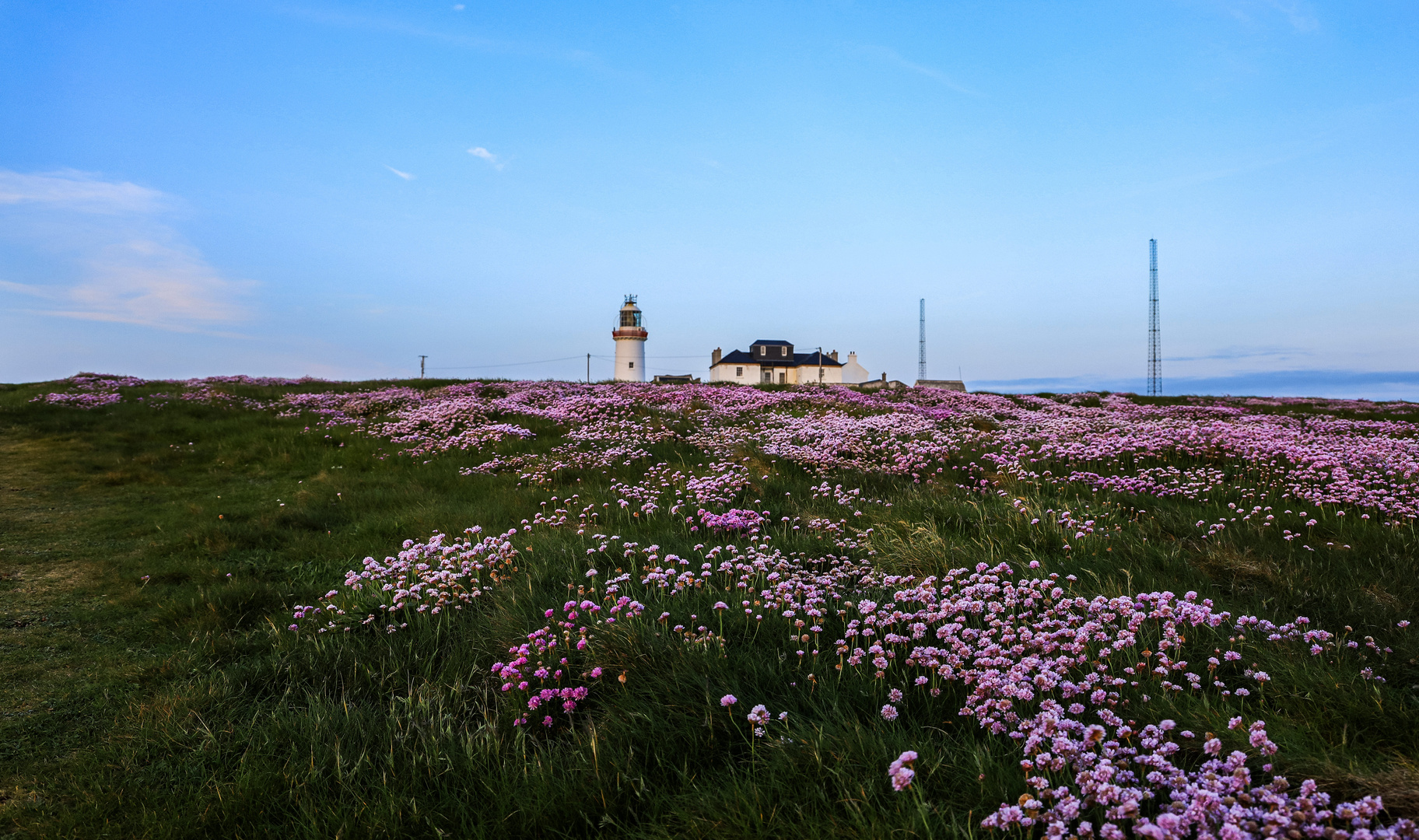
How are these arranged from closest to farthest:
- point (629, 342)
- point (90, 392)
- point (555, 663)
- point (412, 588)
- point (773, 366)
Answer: point (555, 663)
point (412, 588)
point (90, 392)
point (629, 342)
point (773, 366)

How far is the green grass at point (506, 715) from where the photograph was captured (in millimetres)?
3096

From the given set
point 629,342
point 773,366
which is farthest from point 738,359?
point 629,342

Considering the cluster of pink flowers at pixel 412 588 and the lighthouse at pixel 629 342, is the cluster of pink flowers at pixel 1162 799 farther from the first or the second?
the lighthouse at pixel 629 342

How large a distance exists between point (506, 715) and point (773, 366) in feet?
334

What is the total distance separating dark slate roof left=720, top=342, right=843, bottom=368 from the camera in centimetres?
10438

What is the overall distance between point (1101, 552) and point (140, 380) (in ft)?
118

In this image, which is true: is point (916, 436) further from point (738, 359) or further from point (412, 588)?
point (738, 359)

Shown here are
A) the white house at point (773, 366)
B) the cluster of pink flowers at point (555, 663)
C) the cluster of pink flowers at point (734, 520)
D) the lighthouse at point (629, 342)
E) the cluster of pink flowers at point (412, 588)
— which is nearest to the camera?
the cluster of pink flowers at point (555, 663)

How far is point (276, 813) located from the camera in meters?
3.49

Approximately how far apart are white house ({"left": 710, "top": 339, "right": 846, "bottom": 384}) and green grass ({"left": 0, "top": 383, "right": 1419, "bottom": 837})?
3730 inches

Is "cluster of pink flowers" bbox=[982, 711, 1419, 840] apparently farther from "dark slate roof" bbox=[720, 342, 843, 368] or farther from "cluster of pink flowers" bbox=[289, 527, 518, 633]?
"dark slate roof" bbox=[720, 342, 843, 368]

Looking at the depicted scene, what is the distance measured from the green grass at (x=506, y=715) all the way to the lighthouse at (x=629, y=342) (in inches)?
2909

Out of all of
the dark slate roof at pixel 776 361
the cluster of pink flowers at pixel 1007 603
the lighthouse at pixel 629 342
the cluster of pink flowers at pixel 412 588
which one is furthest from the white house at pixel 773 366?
the cluster of pink flowers at pixel 412 588

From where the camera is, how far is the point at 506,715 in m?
4.07
